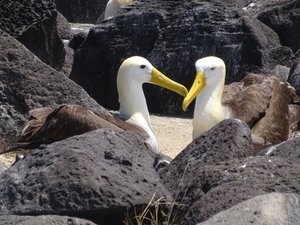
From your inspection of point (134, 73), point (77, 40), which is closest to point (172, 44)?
point (77, 40)

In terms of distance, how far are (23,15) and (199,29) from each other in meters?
2.02

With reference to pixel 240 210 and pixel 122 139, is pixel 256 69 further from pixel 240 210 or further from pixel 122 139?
pixel 240 210

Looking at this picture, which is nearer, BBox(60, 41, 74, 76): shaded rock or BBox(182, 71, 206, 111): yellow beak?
BBox(182, 71, 206, 111): yellow beak

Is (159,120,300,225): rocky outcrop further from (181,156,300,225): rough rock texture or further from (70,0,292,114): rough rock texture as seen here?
(70,0,292,114): rough rock texture

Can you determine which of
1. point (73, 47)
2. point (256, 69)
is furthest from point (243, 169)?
point (73, 47)

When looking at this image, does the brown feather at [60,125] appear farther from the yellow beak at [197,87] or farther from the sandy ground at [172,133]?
the sandy ground at [172,133]

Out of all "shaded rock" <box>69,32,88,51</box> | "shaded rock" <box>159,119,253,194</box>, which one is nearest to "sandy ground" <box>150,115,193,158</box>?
"shaded rock" <box>159,119,253,194</box>

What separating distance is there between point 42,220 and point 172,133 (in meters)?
5.85

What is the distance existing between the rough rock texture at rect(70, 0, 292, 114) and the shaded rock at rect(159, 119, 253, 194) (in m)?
6.03

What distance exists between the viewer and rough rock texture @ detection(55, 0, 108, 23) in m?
21.8

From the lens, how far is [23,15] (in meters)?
12.4

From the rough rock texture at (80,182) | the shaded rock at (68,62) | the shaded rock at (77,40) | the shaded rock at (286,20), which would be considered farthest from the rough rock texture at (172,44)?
the rough rock texture at (80,182)

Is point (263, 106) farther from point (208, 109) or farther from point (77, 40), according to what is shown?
point (77, 40)

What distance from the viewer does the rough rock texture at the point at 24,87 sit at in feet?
28.6
